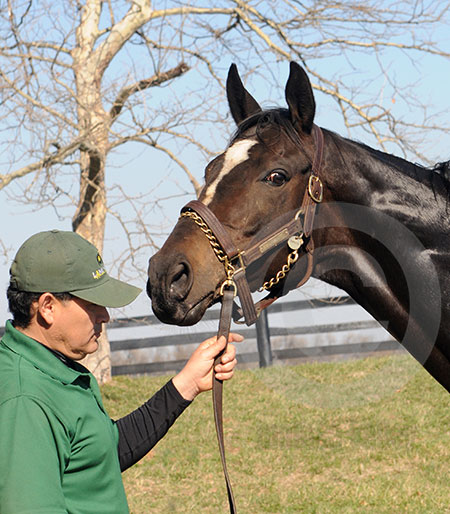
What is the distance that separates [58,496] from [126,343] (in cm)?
1140

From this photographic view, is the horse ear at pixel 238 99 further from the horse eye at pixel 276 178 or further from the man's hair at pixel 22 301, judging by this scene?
the man's hair at pixel 22 301

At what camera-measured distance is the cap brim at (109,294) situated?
6.43 ft

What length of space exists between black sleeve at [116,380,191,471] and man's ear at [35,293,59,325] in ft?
2.41

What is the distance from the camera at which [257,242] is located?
101 inches

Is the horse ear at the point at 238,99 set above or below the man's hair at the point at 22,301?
above

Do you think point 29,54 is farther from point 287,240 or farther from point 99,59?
point 287,240

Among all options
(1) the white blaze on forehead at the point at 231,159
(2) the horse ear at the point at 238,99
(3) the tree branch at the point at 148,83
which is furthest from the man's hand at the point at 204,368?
(3) the tree branch at the point at 148,83

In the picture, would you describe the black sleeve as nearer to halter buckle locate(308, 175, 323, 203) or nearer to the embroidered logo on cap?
the embroidered logo on cap

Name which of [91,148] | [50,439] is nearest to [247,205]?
[50,439]

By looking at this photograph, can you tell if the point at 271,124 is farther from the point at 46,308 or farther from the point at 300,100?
the point at 46,308

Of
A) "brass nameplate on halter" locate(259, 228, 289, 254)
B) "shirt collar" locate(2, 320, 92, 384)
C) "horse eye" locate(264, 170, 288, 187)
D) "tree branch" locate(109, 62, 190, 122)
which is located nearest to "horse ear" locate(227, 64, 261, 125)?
"horse eye" locate(264, 170, 288, 187)

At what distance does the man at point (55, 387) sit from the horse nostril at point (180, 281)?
0.20 meters

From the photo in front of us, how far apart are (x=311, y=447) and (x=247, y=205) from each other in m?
5.42

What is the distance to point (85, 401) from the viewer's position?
1.94 metres
